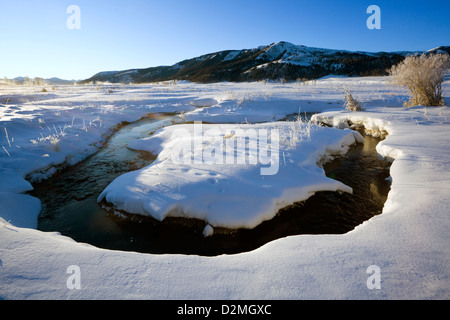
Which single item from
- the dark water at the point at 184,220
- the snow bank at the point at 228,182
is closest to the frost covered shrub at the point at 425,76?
the dark water at the point at 184,220

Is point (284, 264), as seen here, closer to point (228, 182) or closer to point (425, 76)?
point (228, 182)

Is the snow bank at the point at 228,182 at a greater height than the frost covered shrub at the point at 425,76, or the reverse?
the frost covered shrub at the point at 425,76

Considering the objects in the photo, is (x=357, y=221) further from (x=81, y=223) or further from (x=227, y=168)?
(x=81, y=223)

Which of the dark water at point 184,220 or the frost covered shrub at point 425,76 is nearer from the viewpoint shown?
the dark water at point 184,220

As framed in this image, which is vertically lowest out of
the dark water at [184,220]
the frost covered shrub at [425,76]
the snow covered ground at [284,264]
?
the dark water at [184,220]

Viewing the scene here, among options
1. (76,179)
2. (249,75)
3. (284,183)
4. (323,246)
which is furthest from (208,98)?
(249,75)

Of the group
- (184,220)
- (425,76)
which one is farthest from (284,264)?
(425,76)

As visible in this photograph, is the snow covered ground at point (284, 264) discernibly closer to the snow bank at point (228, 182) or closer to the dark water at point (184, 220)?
→ the dark water at point (184, 220)

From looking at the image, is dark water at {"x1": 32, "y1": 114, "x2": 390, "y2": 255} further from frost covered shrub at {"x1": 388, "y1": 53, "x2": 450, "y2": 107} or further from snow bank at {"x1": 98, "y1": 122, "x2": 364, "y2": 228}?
frost covered shrub at {"x1": 388, "y1": 53, "x2": 450, "y2": 107}
